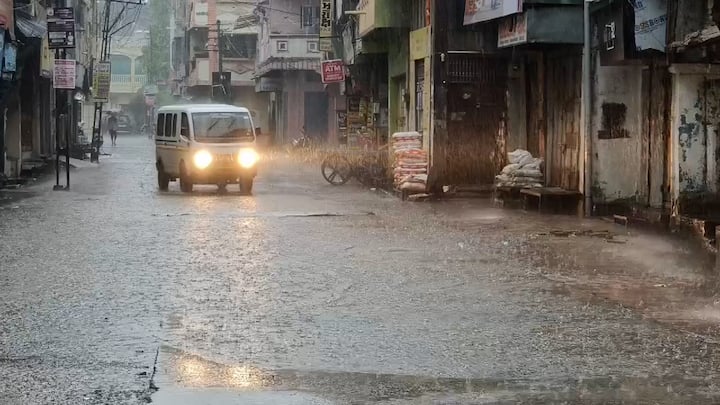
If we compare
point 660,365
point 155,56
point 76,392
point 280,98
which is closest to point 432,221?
point 660,365

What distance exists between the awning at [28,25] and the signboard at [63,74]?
1264 mm

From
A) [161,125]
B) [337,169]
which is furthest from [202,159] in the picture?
[337,169]

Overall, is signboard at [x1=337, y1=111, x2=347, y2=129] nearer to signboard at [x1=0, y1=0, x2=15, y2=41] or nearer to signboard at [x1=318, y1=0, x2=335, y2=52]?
signboard at [x1=318, y1=0, x2=335, y2=52]

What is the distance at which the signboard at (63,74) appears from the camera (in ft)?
90.9

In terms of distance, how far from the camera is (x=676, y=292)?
10969mm

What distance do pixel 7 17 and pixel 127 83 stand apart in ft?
289

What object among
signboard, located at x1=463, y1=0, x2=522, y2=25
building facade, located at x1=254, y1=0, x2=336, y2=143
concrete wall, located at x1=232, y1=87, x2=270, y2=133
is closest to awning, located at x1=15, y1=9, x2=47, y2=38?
signboard, located at x1=463, y1=0, x2=522, y2=25

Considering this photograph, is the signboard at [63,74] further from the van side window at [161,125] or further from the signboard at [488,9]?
the signboard at [488,9]

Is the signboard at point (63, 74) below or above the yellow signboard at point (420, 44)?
below

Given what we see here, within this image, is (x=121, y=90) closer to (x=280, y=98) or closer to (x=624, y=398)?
(x=280, y=98)

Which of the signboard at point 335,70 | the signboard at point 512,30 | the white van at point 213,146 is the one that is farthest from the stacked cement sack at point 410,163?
the signboard at point 335,70

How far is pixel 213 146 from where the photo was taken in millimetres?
25344

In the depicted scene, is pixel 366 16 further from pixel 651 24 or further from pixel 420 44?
pixel 651 24

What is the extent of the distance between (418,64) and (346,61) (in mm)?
12819
